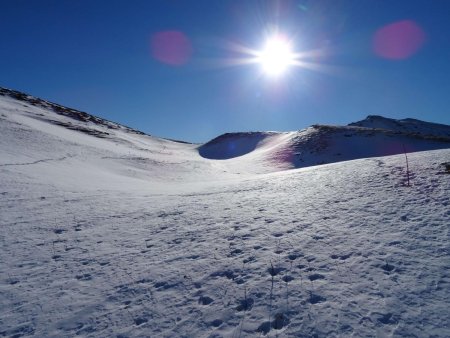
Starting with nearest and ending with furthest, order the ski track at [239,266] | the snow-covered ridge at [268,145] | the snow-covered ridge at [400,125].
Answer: the ski track at [239,266]
the snow-covered ridge at [268,145]
the snow-covered ridge at [400,125]

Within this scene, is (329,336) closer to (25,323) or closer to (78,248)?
(25,323)

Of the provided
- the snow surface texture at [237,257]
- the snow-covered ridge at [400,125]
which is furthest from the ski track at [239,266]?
the snow-covered ridge at [400,125]

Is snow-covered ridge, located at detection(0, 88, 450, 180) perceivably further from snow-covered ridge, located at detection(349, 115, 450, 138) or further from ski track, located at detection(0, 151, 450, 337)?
snow-covered ridge, located at detection(349, 115, 450, 138)

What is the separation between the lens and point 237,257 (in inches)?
305

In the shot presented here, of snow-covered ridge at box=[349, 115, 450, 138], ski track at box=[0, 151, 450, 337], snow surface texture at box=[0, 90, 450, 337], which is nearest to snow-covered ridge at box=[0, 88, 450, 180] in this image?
snow surface texture at box=[0, 90, 450, 337]

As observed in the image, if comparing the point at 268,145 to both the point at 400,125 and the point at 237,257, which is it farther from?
the point at 400,125

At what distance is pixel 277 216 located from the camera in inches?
402

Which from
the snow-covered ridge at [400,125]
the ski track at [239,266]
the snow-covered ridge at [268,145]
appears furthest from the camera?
the snow-covered ridge at [400,125]

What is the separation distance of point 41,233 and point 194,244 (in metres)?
5.01

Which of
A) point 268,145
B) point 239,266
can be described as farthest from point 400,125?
point 239,266

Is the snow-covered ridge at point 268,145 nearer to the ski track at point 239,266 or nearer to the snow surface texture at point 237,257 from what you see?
the snow surface texture at point 237,257

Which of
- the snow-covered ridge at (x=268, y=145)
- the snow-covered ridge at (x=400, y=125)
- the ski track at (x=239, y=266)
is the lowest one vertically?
the ski track at (x=239, y=266)

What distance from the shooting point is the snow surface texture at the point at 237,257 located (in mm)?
5559

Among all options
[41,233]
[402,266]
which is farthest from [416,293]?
[41,233]
